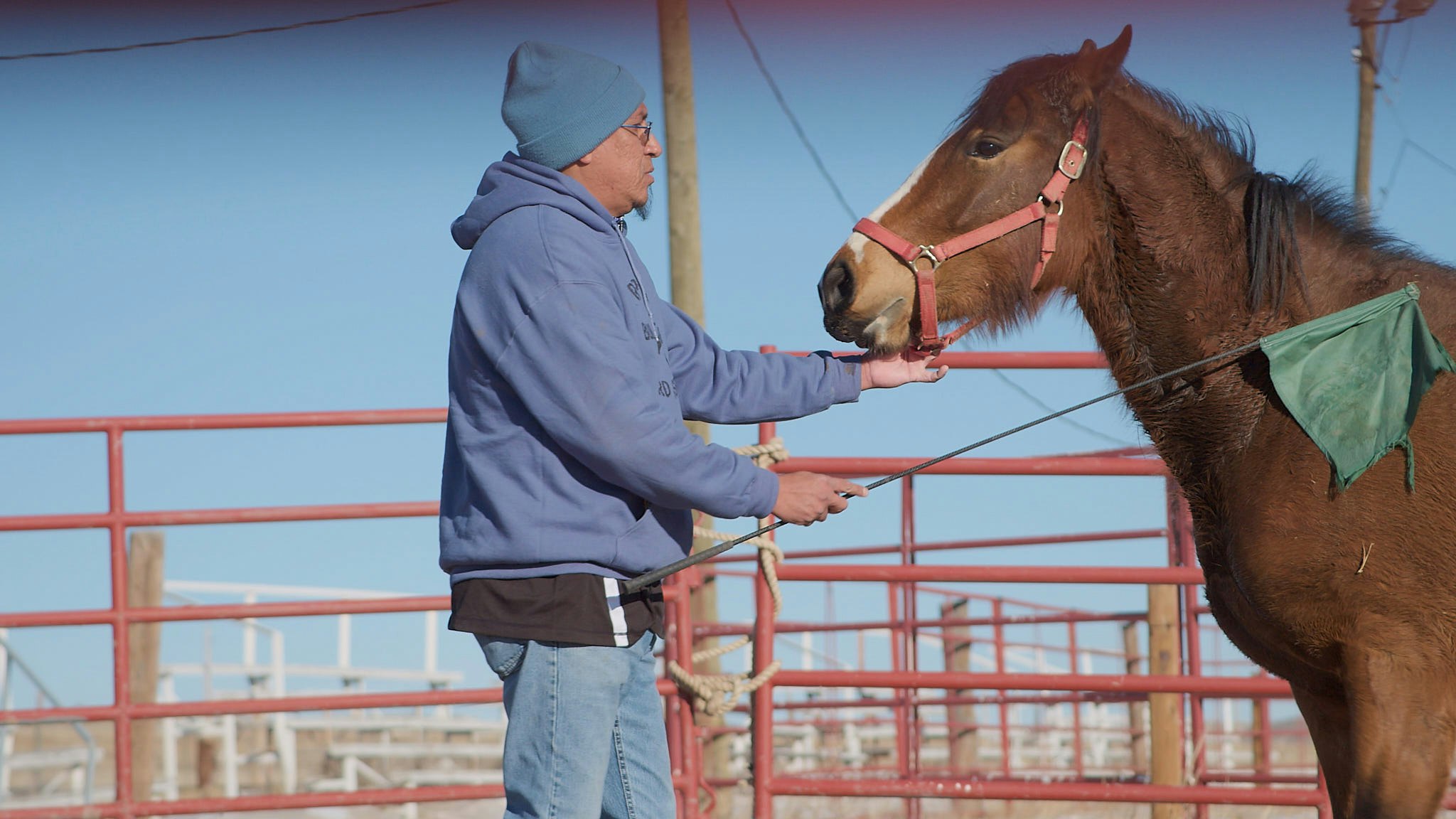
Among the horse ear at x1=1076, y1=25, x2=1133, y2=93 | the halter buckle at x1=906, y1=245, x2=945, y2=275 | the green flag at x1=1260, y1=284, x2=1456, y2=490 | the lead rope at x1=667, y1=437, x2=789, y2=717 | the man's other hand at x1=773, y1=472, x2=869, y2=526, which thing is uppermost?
the horse ear at x1=1076, y1=25, x2=1133, y2=93

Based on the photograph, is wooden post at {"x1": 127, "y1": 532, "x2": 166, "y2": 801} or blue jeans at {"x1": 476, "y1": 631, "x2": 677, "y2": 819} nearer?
blue jeans at {"x1": 476, "y1": 631, "x2": 677, "y2": 819}

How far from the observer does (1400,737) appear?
2305 mm

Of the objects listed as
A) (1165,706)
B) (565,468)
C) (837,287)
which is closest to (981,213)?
(837,287)

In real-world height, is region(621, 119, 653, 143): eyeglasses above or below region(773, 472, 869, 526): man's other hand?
above

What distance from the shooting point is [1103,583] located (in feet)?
12.7

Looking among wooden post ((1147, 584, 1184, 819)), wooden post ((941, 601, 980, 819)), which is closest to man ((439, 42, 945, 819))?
wooden post ((1147, 584, 1184, 819))

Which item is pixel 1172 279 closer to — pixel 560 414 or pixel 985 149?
pixel 985 149

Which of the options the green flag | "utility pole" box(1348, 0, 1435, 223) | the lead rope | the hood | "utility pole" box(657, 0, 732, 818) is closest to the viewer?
the hood

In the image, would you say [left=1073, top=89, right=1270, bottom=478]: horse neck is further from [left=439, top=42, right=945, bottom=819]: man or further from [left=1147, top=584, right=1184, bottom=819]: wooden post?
[left=1147, top=584, right=1184, bottom=819]: wooden post

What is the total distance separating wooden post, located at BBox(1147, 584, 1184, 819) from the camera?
5.59 m

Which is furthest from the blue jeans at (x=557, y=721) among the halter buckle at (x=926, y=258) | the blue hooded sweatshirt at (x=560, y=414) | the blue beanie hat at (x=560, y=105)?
the halter buckle at (x=926, y=258)

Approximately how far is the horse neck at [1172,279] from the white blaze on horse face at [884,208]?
0.37 m

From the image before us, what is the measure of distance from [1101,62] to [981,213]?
1.39 feet

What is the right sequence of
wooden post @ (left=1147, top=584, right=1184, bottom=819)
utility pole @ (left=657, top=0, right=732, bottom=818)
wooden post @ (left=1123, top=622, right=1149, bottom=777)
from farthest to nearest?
1. wooden post @ (left=1123, top=622, right=1149, bottom=777)
2. utility pole @ (left=657, top=0, right=732, bottom=818)
3. wooden post @ (left=1147, top=584, right=1184, bottom=819)
